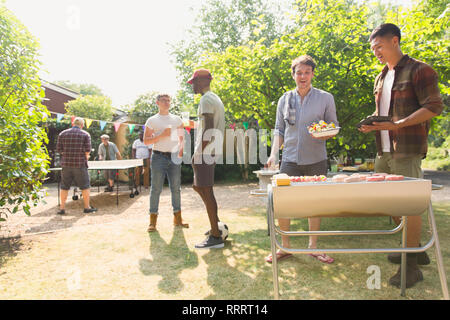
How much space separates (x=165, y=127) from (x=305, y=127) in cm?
225

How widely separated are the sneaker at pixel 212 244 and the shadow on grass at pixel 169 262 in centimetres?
16

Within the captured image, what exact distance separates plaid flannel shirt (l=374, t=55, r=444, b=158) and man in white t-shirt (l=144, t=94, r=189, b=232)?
288 cm

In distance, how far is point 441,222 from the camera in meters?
4.59

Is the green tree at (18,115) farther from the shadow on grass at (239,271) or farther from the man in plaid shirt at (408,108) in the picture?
the man in plaid shirt at (408,108)

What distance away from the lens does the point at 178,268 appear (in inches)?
112

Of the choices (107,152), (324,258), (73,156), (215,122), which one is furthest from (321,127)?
(107,152)

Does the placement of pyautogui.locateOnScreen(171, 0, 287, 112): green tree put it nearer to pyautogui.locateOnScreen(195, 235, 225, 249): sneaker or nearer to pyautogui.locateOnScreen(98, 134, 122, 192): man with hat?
pyautogui.locateOnScreen(98, 134, 122, 192): man with hat

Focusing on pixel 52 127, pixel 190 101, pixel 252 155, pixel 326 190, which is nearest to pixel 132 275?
pixel 326 190

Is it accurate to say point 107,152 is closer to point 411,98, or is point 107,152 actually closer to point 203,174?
point 203,174

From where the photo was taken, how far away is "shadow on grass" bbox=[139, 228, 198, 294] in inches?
98.9

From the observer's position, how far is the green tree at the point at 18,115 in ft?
11.5

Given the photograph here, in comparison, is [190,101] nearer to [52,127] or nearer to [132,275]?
[52,127]

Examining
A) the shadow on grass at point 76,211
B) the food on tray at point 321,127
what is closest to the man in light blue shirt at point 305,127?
the food on tray at point 321,127
